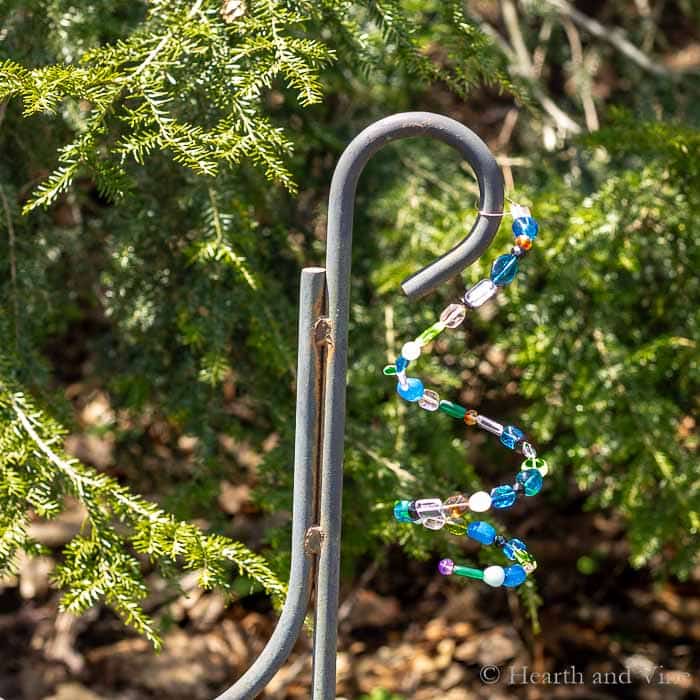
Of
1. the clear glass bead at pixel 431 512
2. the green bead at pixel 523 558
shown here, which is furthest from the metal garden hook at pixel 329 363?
Result: the green bead at pixel 523 558

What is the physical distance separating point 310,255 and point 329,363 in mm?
833

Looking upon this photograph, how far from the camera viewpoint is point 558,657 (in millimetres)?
2283

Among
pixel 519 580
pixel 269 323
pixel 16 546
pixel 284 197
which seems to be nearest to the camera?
pixel 519 580

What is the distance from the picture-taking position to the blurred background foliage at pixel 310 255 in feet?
4.36

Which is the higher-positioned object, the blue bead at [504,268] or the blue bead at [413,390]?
the blue bead at [504,268]

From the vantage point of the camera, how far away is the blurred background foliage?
1.33 meters

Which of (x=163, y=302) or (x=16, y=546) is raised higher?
(x=163, y=302)

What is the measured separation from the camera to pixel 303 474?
3.74 ft

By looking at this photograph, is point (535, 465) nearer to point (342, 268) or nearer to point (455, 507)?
point (455, 507)

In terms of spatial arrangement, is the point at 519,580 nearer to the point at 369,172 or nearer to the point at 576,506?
the point at 369,172

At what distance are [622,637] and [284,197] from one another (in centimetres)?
134

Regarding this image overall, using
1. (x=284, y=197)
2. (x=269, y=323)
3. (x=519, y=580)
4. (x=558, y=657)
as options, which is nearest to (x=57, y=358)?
(x=284, y=197)

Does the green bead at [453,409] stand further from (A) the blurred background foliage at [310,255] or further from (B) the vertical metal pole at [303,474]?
(A) the blurred background foliage at [310,255]

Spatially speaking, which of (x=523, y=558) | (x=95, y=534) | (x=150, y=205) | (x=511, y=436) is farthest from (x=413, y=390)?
(x=150, y=205)
